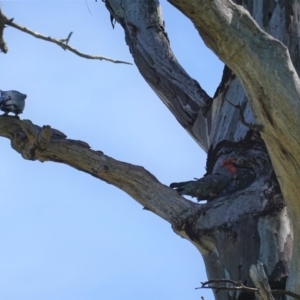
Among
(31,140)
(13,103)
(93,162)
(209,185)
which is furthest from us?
(13,103)

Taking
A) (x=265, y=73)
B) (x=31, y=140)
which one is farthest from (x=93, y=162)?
(x=265, y=73)

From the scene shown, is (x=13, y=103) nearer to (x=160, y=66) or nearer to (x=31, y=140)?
(x=31, y=140)

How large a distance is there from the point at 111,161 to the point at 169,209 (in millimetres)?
418

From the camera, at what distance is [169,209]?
418cm

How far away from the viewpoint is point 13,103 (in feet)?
16.8

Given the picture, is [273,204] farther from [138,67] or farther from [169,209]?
[138,67]

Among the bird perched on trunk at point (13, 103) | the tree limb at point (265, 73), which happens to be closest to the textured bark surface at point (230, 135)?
the tree limb at point (265, 73)

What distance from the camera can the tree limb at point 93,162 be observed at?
4.22 m

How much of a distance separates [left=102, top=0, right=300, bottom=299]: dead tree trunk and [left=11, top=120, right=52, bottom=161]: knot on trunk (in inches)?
34.4

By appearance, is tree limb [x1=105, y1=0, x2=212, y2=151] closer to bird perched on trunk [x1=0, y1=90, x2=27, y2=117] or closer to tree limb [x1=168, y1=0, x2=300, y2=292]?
bird perched on trunk [x1=0, y1=90, x2=27, y2=117]

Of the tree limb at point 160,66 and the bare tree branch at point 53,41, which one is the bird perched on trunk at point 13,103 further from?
the bare tree branch at point 53,41

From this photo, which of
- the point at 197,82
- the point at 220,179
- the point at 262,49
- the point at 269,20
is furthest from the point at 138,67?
the point at 262,49

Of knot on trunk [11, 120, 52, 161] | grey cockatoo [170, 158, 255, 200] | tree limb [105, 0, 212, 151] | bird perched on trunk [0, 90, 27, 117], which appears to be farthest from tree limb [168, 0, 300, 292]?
bird perched on trunk [0, 90, 27, 117]

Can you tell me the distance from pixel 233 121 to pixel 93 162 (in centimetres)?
79
